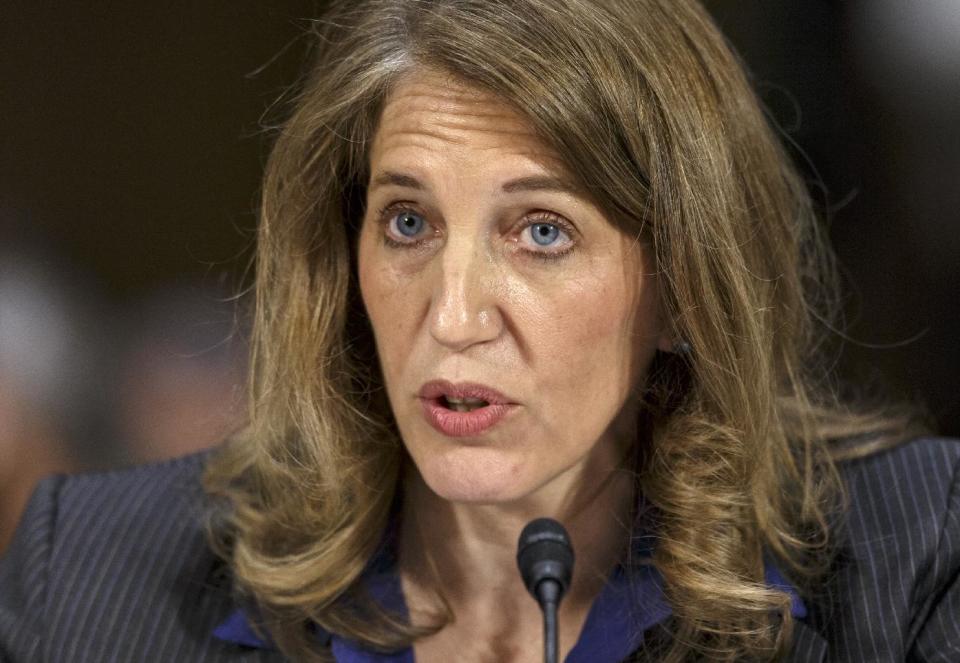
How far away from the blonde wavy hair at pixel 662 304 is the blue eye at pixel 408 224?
14cm

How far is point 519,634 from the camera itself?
1.77 metres

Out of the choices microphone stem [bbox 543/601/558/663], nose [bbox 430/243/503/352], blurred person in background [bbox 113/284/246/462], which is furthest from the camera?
blurred person in background [bbox 113/284/246/462]

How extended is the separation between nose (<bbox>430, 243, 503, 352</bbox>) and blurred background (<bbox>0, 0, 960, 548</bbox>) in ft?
3.84

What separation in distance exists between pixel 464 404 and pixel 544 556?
0.90 ft

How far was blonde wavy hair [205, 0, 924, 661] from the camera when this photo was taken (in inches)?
61.3

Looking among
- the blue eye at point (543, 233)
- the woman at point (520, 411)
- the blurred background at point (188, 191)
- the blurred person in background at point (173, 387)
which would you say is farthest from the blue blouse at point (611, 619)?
the blurred person in background at point (173, 387)

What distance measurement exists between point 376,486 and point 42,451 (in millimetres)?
1216

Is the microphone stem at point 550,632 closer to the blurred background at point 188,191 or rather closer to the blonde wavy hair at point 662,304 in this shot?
the blonde wavy hair at point 662,304

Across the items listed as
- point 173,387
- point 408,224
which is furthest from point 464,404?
point 173,387

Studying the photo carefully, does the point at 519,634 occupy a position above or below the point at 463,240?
below

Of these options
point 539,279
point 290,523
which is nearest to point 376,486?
point 290,523

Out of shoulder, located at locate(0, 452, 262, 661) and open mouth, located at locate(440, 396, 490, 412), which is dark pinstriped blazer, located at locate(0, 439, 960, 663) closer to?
shoulder, located at locate(0, 452, 262, 661)

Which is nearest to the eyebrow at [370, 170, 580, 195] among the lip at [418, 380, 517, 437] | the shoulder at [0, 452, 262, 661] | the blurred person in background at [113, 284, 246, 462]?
the lip at [418, 380, 517, 437]

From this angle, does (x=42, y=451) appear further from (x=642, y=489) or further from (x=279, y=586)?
(x=642, y=489)
